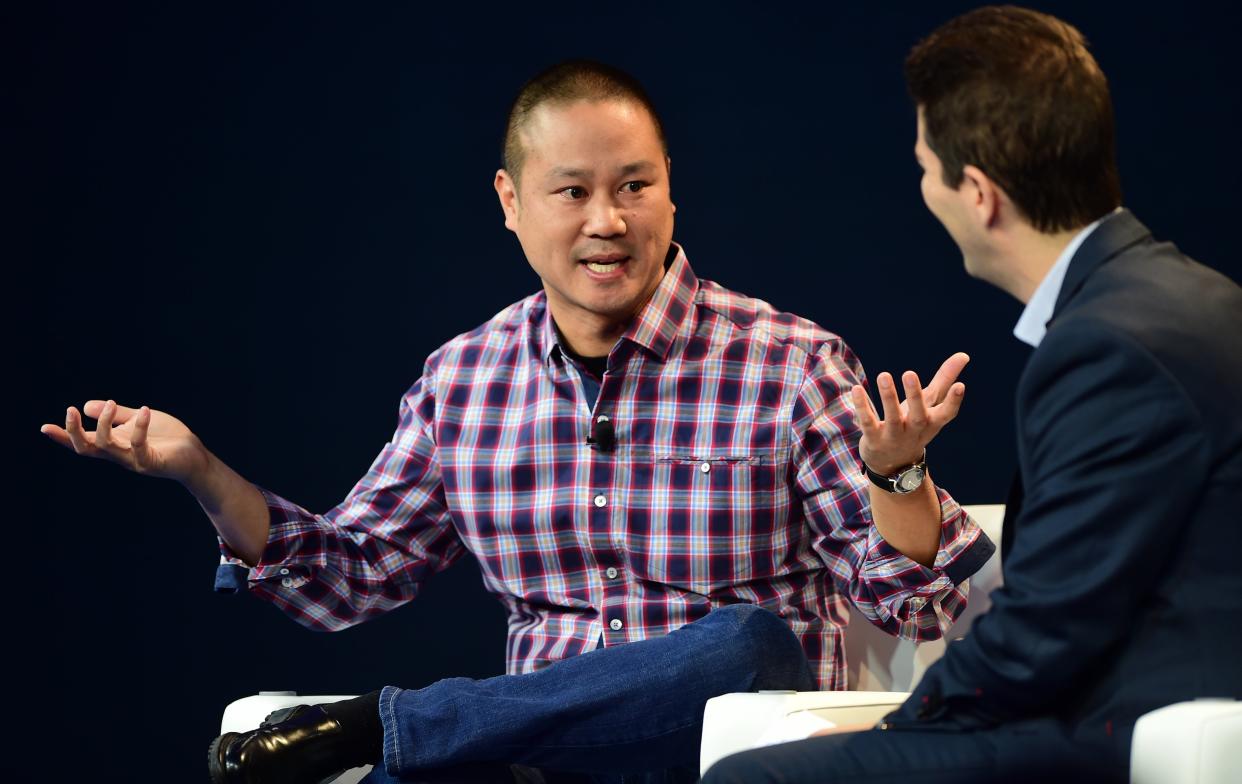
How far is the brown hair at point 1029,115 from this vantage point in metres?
1.54

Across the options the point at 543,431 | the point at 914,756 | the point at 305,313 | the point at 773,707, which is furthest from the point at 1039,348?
the point at 305,313

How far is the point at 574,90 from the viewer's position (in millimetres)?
2408

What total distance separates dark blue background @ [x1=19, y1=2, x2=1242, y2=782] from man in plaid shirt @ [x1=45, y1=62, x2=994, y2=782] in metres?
0.62

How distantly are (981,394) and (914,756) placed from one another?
5.43 ft

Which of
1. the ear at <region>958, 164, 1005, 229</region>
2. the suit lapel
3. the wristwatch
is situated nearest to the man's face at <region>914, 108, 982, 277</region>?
the ear at <region>958, 164, 1005, 229</region>

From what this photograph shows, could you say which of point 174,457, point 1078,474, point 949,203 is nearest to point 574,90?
point 174,457

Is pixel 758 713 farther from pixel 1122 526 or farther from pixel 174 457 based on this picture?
pixel 174 457

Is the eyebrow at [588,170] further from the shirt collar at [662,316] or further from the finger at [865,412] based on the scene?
the finger at [865,412]

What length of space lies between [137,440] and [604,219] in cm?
73

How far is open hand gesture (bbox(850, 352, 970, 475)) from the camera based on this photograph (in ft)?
6.14

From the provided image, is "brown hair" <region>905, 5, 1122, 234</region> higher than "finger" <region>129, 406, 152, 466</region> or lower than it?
higher

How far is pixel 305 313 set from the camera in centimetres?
319

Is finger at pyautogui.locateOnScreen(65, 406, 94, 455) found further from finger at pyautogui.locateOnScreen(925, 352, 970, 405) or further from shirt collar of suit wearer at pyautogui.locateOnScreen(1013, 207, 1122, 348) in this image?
shirt collar of suit wearer at pyautogui.locateOnScreen(1013, 207, 1122, 348)

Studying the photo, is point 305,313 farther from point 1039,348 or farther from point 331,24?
point 1039,348
